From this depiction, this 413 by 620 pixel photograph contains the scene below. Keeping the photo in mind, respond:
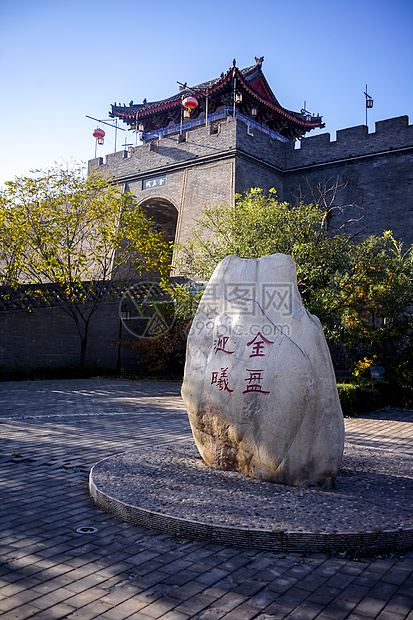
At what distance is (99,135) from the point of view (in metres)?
25.9

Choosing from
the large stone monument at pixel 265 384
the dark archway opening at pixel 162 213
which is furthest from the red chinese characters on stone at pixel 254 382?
the dark archway opening at pixel 162 213

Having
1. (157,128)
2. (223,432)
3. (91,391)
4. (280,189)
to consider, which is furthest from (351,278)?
(157,128)

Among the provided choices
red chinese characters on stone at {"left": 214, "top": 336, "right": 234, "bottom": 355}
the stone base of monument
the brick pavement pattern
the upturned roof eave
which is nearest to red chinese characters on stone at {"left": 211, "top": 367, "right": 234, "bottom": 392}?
red chinese characters on stone at {"left": 214, "top": 336, "right": 234, "bottom": 355}

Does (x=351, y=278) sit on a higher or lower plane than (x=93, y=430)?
higher

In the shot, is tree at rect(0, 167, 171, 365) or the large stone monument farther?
tree at rect(0, 167, 171, 365)

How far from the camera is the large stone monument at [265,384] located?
427 centimetres

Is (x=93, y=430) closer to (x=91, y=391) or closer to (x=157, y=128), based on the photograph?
(x=91, y=391)

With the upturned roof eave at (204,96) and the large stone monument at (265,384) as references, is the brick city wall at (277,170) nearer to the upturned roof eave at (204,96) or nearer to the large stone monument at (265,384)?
the upturned roof eave at (204,96)

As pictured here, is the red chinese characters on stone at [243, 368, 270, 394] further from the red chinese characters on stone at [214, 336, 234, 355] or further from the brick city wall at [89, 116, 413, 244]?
the brick city wall at [89, 116, 413, 244]

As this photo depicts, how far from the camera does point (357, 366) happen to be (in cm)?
1164

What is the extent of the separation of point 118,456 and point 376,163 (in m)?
17.8

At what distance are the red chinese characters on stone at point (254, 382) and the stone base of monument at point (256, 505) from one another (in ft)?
2.58

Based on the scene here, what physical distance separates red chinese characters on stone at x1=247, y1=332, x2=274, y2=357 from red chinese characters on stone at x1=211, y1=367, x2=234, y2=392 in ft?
1.06

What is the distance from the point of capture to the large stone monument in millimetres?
4270
